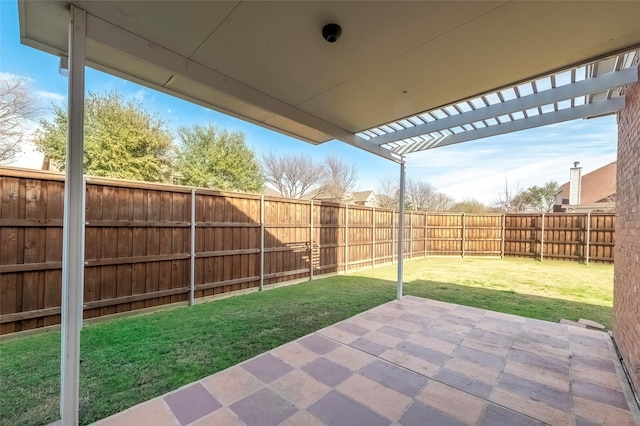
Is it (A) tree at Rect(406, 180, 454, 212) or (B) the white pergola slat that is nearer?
(B) the white pergola slat

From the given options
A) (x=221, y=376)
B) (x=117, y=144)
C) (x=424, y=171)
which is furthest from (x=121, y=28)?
(x=424, y=171)

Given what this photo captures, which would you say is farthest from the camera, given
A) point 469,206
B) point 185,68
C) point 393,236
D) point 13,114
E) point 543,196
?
point 469,206

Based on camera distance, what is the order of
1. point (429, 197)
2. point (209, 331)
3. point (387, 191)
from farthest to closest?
point (429, 197)
point (387, 191)
point (209, 331)

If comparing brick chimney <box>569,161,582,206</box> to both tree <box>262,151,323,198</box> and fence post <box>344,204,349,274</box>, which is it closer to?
tree <box>262,151,323,198</box>

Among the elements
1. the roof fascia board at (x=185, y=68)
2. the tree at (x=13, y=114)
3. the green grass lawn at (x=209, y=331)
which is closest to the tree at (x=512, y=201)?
the green grass lawn at (x=209, y=331)

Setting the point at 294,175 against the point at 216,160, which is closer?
the point at 216,160

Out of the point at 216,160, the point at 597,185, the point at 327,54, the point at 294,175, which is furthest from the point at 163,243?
the point at 597,185

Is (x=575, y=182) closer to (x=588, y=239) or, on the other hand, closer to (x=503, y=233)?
(x=503, y=233)

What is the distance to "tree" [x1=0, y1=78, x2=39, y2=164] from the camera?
7.86m

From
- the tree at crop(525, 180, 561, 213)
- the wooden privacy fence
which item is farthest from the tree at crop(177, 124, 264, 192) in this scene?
the tree at crop(525, 180, 561, 213)

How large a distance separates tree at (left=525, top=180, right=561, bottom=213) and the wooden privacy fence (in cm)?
1176

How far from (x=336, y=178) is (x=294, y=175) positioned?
293cm

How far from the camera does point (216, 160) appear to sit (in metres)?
12.4

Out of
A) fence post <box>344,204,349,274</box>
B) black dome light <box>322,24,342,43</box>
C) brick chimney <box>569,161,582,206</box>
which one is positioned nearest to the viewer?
black dome light <box>322,24,342,43</box>
